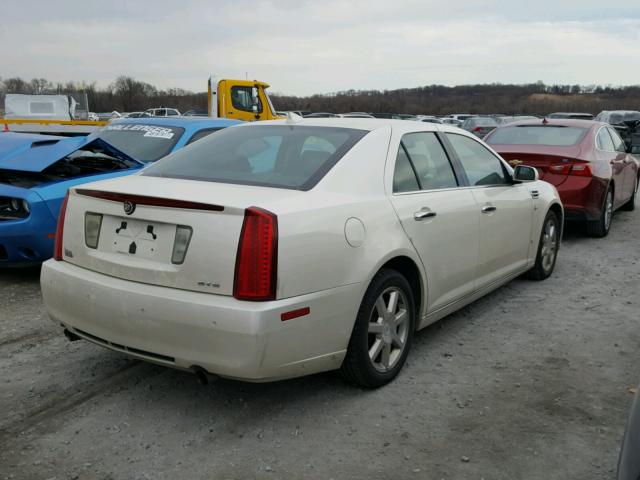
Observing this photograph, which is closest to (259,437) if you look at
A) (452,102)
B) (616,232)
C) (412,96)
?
(616,232)

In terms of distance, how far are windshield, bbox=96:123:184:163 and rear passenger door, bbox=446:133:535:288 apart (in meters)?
3.28

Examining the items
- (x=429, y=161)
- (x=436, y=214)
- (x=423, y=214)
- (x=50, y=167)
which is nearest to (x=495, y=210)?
(x=429, y=161)

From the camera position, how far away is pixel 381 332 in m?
3.36

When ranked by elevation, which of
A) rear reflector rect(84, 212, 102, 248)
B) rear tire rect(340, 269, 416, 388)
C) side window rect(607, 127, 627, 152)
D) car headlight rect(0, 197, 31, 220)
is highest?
side window rect(607, 127, 627, 152)

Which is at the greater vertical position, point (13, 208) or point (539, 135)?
point (539, 135)

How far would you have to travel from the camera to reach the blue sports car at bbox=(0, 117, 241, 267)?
503 centimetres

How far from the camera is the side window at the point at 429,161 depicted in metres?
3.84

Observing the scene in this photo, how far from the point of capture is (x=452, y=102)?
3474 inches

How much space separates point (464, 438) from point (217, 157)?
2.04 meters

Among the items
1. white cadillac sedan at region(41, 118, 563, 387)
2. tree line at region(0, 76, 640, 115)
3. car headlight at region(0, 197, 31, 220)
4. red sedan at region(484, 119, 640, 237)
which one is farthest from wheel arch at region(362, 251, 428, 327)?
tree line at region(0, 76, 640, 115)

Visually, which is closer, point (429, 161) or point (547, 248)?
point (429, 161)

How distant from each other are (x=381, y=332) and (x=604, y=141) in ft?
20.6

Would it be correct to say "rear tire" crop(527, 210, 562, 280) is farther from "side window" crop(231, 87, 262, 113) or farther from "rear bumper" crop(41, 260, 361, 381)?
"side window" crop(231, 87, 262, 113)

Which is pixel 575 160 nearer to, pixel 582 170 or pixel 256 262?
pixel 582 170
